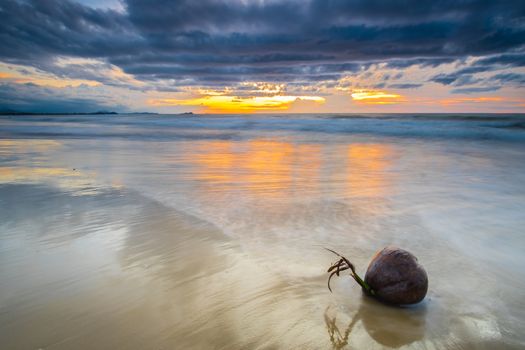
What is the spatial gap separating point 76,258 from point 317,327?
220cm

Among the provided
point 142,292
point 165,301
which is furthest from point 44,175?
point 165,301

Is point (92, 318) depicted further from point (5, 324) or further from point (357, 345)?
point (357, 345)

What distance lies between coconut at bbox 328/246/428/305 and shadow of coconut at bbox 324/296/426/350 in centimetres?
7

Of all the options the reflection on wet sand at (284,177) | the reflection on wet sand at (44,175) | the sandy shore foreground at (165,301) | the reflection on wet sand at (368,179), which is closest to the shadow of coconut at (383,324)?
the sandy shore foreground at (165,301)

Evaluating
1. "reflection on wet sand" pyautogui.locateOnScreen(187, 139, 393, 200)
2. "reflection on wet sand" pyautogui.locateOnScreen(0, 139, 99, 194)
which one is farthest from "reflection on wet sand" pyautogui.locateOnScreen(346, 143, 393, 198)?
"reflection on wet sand" pyautogui.locateOnScreen(0, 139, 99, 194)

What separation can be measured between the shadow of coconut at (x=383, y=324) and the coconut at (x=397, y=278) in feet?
0.24

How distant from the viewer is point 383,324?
2111 mm

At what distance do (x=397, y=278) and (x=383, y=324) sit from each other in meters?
0.29

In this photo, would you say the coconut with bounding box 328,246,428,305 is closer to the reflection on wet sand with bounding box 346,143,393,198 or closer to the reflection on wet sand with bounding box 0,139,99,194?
the reflection on wet sand with bounding box 346,143,393,198

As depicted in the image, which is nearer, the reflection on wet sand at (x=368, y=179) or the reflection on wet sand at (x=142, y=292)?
the reflection on wet sand at (x=142, y=292)

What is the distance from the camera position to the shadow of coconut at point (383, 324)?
2.00m

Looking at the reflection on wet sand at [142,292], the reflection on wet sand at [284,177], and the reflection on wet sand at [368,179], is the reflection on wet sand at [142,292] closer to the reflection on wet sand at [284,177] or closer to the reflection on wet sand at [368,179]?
the reflection on wet sand at [284,177]

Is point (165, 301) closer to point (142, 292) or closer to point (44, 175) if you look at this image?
point (142, 292)

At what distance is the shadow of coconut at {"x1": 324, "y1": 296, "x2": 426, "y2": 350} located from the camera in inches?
Answer: 78.9
